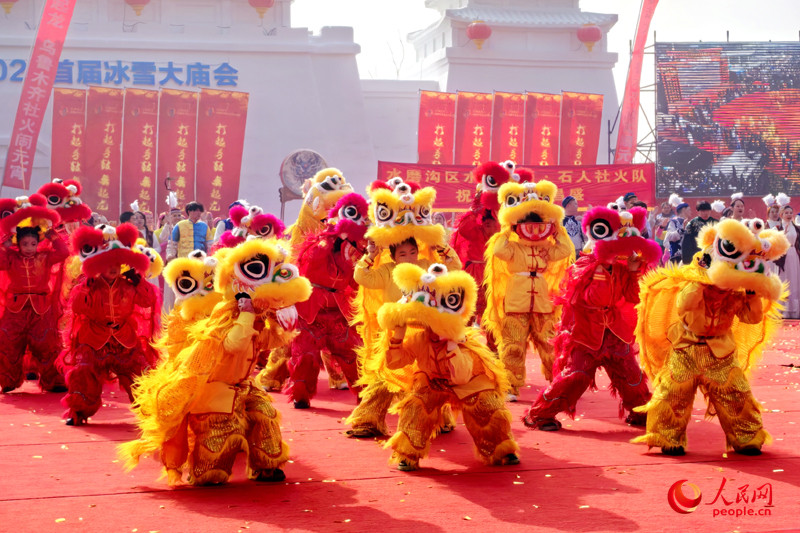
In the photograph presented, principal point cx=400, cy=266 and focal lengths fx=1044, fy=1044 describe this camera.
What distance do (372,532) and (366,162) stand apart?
54.0ft

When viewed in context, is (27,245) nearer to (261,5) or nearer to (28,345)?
(28,345)

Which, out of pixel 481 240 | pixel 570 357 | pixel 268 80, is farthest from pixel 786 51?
pixel 570 357

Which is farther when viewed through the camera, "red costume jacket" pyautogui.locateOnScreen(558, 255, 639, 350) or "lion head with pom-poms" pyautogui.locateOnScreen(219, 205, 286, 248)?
"lion head with pom-poms" pyautogui.locateOnScreen(219, 205, 286, 248)

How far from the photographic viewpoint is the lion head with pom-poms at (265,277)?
4648mm

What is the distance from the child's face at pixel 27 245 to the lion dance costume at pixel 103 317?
1210mm

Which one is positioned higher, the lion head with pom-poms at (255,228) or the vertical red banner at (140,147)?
the vertical red banner at (140,147)

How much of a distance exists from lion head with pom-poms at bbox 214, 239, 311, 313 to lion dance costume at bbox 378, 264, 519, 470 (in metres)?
0.50

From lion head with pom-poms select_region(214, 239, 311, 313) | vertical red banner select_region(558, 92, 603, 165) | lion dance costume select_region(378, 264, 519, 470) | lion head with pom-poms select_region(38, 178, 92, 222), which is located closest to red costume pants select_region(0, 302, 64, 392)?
lion head with pom-poms select_region(38, 178, 92, 222)

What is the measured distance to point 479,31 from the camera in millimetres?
21703

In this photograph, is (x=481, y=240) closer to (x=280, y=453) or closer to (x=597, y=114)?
(x=280, y=453)

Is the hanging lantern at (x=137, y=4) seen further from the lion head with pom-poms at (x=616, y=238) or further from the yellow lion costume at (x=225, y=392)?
the yellow lion costume at (x=225, y=392)

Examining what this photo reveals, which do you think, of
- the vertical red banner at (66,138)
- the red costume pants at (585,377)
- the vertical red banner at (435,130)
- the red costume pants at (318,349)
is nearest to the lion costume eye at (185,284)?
the red costume pants at (318,349)

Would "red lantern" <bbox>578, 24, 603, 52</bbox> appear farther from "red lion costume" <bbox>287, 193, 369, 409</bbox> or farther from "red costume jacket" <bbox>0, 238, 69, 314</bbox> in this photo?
"red costume jacket" <bbox>0, 238, 69, 314</bbox>

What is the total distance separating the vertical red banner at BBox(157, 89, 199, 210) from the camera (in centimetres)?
1828
